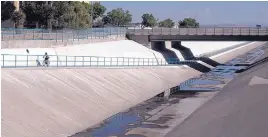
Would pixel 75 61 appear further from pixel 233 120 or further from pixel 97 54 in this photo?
pixel 233 120

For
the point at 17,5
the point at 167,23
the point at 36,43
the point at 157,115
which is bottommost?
the point at 157,115

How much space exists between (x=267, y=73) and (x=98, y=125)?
85.8 ft

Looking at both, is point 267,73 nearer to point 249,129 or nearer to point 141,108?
point 141,108

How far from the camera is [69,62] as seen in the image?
56.2 metres

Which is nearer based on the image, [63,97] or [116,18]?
[63,97]

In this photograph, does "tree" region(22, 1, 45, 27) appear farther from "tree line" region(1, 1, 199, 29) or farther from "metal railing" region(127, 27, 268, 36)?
"metal railing" region(127, 27, 268, 36)

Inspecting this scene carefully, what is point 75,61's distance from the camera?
52812 millimetres

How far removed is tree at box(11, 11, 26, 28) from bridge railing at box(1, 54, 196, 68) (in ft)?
69.0

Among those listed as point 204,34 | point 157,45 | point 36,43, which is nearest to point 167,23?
point 157,45

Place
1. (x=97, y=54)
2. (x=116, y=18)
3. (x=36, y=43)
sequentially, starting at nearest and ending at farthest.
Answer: (x=36, y=43), (x=97, y=54), (x=116, y=18)

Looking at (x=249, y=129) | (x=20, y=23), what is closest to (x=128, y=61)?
(x=20, y=23)

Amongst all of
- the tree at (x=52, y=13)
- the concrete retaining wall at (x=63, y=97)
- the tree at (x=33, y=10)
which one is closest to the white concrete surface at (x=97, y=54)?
the concrete retaining wall at (x=63, y=97)

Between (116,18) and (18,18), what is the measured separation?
6541cm

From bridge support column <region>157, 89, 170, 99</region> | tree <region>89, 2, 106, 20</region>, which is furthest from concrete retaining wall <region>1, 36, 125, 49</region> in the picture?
tree <region>89, 2, 106, 20</region>
